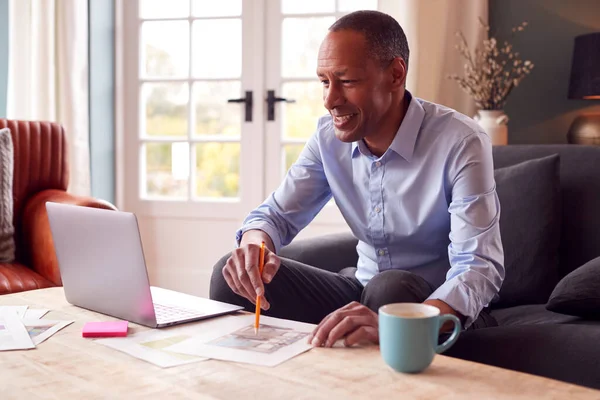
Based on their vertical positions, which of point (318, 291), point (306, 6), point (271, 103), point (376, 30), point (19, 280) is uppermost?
point (306, 6)

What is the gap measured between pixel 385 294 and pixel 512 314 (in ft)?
1.72

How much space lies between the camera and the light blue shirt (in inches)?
56.0

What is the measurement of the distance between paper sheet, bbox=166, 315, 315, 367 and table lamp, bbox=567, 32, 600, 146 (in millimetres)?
1910

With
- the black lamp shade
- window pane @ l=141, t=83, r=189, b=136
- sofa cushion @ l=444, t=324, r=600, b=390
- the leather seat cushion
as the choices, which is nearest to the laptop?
sofa cushion @ l=444, t=324, r=600, b=390

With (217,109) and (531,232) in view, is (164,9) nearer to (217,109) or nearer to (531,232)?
(217,109)

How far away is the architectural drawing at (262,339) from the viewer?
111cm

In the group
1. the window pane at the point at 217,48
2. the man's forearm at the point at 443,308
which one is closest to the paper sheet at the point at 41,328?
the man's forearm at the point at 443,308

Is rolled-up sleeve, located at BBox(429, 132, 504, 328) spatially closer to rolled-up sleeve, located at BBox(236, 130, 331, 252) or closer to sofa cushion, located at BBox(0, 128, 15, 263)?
rolled-up sleeve, located at BBox(236, 130, 331, 252)

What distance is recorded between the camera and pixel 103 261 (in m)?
1.31

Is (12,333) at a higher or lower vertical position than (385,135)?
lower

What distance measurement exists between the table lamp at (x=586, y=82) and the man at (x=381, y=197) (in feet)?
4.08

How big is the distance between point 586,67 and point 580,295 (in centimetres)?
141

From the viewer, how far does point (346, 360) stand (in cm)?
105

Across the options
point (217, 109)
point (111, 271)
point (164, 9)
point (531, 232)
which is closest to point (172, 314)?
point (111, 271)
